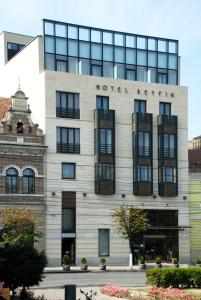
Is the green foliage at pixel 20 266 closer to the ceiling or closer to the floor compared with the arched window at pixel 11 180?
closer to the floor

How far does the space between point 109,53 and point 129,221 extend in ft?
56.2

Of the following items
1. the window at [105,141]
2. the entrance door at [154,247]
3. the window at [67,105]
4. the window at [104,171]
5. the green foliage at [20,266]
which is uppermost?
the window at [67,105]

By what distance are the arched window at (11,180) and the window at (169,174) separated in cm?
1499

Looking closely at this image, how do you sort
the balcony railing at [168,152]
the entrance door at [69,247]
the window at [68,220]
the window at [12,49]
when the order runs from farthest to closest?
the window at [12,49] < the balcony railing at [168,152] < the entrance door at [69,247] < the window at [68,220]

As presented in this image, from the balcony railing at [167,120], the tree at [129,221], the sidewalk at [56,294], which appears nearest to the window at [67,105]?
the balcony railing at [167,120]

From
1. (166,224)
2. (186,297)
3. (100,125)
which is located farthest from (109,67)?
(186,297)

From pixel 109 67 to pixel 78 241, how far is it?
17.3 meters

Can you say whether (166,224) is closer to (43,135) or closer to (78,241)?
(78,241)

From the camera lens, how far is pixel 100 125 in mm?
61969

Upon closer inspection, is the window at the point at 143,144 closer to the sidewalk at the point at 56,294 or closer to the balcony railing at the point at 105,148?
the balcony railing at the point at 105,148

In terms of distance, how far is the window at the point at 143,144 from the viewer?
6382cm

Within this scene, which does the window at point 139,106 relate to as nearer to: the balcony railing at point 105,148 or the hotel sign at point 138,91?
the hotel sign at point 138,91

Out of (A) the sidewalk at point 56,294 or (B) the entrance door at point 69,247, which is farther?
(B) the entrance door at point 69,247

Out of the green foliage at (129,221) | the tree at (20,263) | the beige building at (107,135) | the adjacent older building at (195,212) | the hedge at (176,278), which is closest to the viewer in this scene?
the tree at (20,263)
